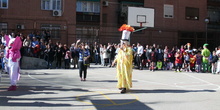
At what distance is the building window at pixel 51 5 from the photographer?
3288cm

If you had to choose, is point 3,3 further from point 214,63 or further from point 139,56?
point 214,63

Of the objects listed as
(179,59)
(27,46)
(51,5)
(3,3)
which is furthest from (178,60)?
(3,3)

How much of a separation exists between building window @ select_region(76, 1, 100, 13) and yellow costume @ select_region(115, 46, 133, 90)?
24.4 m

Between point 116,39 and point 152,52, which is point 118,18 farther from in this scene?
point 152,52

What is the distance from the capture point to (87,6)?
35031 millimetres

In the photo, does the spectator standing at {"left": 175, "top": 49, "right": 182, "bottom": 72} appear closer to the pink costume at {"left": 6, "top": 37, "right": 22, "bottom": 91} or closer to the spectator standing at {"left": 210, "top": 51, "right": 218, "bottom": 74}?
the spectator standing at {"left": 210, "top": 51, "right": 218, "bottom": 74}

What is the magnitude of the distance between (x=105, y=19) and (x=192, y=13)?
1293 cm

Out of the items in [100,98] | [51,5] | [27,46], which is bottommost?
[100,98]

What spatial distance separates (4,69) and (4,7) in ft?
53.7

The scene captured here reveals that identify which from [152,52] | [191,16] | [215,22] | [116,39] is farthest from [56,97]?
[215,22]

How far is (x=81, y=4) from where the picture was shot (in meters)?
34.9

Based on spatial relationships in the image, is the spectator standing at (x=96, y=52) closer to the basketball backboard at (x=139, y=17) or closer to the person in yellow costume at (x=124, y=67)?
the basketball backboard at (x=139, y=17)

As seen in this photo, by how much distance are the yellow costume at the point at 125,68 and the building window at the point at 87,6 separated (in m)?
24.4

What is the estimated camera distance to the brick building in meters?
31.0
